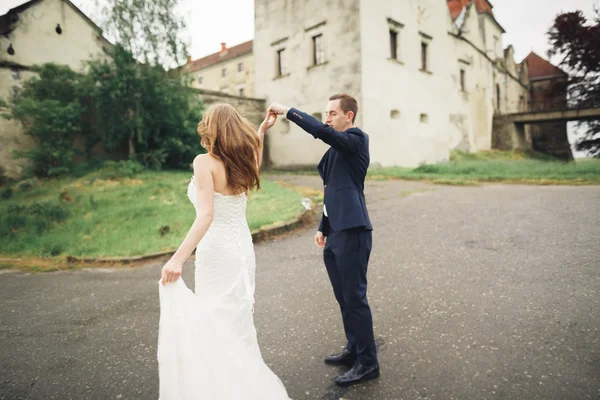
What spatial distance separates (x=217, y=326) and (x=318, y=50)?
67.8ft

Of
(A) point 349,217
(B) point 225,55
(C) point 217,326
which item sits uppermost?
(B) point 225,55

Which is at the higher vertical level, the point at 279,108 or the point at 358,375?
the point at 279,108

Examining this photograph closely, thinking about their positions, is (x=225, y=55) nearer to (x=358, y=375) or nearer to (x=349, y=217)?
(x=349, y=217)

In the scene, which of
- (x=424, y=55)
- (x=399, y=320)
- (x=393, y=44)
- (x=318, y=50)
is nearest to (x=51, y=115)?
(x=318, y=50)

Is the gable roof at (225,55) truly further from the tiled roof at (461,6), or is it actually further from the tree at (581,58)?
the tree at (581,58)

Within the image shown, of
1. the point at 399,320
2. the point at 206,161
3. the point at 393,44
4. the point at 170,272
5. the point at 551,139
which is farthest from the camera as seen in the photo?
the point at 551,139

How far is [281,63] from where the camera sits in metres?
22.7

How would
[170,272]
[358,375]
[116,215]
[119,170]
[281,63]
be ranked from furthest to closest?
[281,63], [119,170], [116,215], [358,375], [170,272]

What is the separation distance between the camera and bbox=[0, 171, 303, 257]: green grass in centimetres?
724

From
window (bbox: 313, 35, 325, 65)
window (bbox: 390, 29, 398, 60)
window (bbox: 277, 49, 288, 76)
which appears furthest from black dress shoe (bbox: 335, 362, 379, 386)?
window (bbox: 277, 49, 288, 76)

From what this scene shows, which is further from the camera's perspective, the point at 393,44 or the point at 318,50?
the point at 318,50

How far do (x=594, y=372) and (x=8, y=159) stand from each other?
60.8ft

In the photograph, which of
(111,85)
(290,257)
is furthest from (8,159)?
(290,257)

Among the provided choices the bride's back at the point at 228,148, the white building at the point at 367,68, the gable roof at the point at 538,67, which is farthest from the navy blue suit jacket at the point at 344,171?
the gable roof at the point at 538,67
